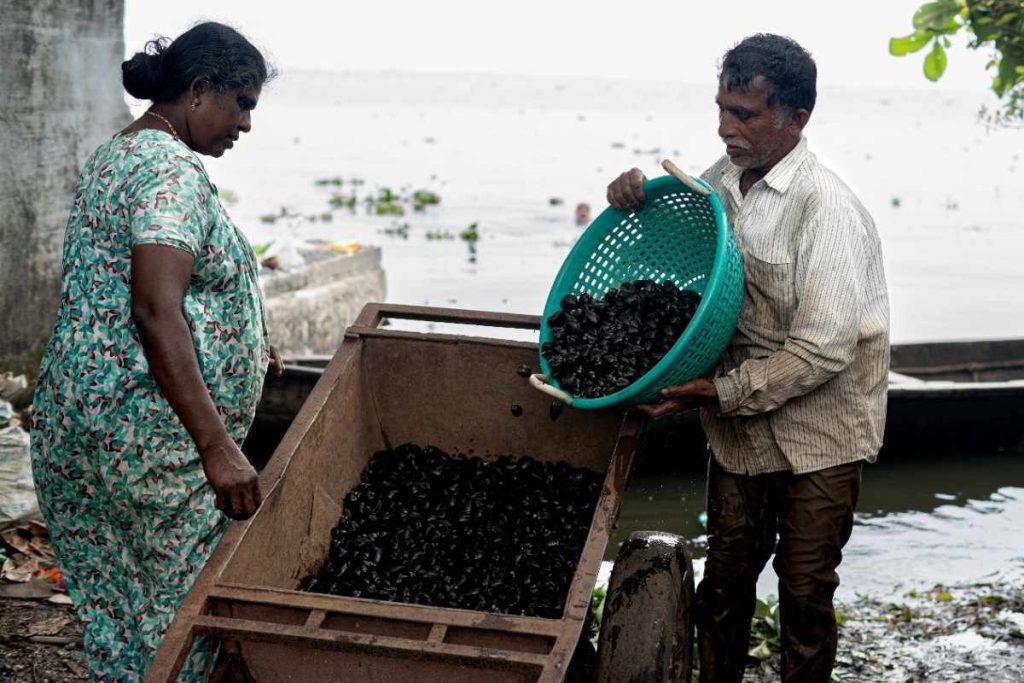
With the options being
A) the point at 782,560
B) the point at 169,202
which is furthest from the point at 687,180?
the point at 169,202

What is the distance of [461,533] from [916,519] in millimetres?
4226

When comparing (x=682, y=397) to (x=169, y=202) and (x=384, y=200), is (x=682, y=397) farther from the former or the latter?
(x=384, y=200)

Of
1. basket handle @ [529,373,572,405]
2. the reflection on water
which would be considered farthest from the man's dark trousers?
the reflection on water

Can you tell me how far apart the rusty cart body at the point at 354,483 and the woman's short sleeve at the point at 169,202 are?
685mm

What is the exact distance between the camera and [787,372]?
3.16m

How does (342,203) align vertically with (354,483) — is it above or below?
below

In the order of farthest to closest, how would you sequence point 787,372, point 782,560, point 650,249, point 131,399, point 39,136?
point 39,136 < point 650,249 < point 782,560 < point 787,372 < point 131,399

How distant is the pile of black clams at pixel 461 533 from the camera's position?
323cm

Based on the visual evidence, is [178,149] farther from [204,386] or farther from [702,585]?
[702,585]

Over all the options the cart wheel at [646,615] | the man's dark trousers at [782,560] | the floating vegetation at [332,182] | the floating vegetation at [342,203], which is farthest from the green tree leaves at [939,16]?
the floating vegetation at [332,182]

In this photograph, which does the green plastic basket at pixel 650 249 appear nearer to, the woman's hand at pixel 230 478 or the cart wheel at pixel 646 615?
the cart wheel at pixel 646 615

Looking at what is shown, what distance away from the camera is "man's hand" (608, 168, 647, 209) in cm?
352

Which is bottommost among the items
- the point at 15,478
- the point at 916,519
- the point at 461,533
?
the point at 916,519

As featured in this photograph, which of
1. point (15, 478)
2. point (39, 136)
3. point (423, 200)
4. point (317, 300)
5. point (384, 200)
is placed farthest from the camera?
point (423, 200)
